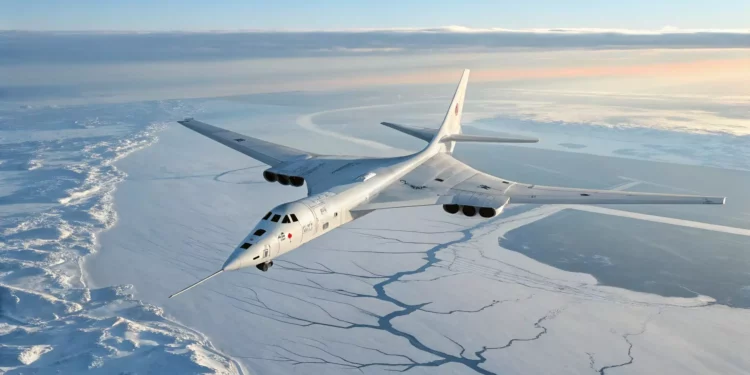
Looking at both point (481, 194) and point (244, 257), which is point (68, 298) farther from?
point (481, 194)

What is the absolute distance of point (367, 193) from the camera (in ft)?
90.7

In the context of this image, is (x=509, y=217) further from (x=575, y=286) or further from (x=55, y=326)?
(x=55, y=326)

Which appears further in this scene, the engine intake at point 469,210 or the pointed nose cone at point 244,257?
the engine intake at point 469,210

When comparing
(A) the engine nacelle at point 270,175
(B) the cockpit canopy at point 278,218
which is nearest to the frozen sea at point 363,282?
(A) the engine nacelle at point 270,175

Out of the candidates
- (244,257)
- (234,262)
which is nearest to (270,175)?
(244,257)

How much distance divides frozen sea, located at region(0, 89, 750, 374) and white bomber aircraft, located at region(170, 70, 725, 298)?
31.8ft

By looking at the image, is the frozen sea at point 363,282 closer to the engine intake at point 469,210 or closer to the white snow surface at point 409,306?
the white snow surface at point 409,306

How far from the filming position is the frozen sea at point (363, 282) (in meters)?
30.8

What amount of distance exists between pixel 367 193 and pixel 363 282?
13835mm

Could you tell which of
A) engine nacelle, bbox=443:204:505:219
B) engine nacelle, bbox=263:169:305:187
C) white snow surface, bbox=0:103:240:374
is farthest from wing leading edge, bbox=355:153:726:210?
white snow surface, bbox=0:103:240:374

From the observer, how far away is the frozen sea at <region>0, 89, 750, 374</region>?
101 ft

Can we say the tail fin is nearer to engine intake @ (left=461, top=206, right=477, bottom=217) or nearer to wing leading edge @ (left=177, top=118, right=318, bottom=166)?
wing leading edge @ (left=177, top=118, right=318, bottom=166)

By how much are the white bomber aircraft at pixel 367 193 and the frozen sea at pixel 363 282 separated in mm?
9682

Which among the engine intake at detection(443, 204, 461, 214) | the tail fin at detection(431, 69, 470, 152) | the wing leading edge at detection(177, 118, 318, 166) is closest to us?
the engine intake at detection(443, 204, 461, 214)
